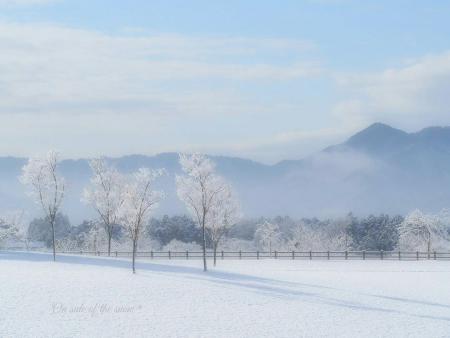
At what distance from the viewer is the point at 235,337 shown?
84.2ft

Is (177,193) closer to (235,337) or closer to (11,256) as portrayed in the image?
(11,256)

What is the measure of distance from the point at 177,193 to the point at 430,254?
32.3m

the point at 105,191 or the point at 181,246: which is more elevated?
the point at 105,191

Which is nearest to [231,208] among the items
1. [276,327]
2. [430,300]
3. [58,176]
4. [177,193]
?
[177,193]

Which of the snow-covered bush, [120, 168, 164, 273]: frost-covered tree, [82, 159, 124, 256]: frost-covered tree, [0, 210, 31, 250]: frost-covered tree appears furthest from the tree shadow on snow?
the snow-covered bush

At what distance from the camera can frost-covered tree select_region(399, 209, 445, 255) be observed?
80438 mm

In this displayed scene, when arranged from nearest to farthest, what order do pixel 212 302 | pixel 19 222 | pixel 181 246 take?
pixel 212 302
pixel 19 222
pixel 181 246

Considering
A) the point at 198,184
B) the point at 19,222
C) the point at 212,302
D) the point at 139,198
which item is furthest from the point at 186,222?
the point at 212,302

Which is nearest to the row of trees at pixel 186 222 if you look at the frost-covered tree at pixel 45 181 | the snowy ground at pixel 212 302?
the frost-covered tree at pixel 45 181

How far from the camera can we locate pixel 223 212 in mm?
52469

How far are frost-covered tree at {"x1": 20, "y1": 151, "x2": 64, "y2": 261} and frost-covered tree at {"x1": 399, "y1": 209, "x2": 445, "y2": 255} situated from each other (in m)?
46.0

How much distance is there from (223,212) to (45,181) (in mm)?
14313

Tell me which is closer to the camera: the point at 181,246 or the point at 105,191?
the point at 105,191

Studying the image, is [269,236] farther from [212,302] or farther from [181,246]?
[212,302]
